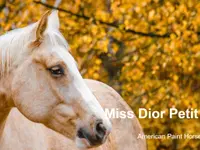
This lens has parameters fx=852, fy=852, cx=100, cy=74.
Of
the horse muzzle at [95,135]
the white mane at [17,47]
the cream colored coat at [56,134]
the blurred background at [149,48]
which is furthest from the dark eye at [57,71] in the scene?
the blurred background at [149,48]

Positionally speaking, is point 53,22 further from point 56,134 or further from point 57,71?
point 56,134

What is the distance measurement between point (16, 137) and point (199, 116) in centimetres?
571

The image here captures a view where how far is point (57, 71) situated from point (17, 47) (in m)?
0.30

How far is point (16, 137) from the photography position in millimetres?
5328

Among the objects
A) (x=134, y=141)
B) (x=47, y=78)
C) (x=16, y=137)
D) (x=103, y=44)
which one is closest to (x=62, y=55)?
(x=47, y=78)

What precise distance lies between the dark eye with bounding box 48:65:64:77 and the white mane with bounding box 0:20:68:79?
179 mm

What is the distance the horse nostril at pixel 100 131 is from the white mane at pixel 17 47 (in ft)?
1.82

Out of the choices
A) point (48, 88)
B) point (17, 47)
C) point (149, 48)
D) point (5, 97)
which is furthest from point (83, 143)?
point (149, 48)

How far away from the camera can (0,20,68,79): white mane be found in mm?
4923

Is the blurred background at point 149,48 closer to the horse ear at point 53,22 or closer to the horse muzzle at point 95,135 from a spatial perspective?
the horse ear at point 53,22

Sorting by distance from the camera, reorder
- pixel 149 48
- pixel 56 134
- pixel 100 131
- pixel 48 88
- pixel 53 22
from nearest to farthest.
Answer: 1. pixel 100 131
2. pixel 48 88
3. pixel 53 22
4. pixel 56 134
5. pixel 149 48

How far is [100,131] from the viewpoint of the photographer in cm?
475

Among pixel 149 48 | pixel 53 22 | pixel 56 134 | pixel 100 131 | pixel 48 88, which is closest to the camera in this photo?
pixel 100 131

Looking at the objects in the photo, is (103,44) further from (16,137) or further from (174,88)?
(16,137)
